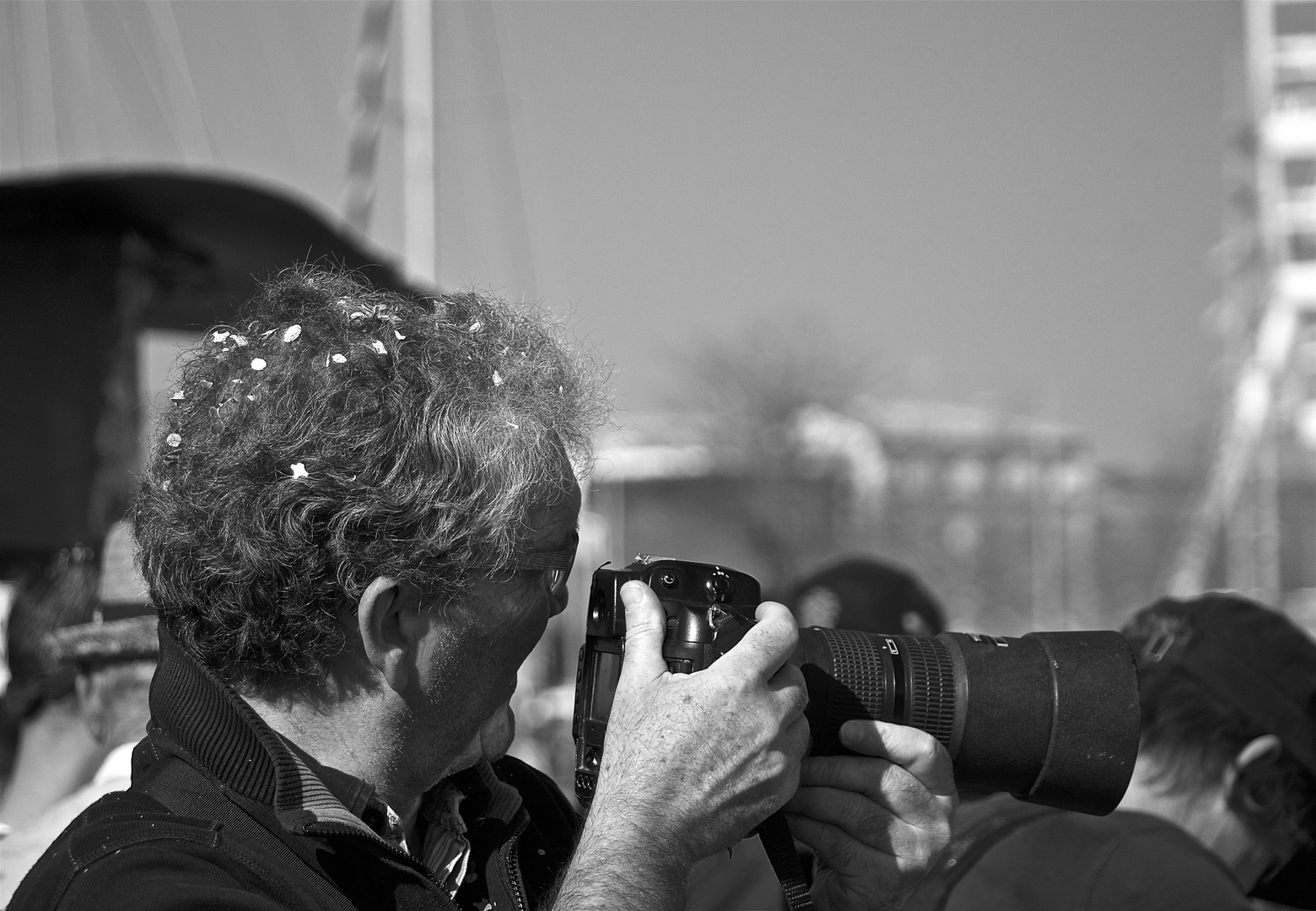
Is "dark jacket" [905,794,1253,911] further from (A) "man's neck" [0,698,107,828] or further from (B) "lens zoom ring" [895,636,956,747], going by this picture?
(A) "man's neck" [0,698,107,828]

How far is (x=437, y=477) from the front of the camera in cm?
135

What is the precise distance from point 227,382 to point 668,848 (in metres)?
0.68

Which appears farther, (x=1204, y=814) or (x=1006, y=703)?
(x=1204, y=814)

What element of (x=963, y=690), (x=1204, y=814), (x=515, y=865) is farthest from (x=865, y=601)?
(x=515, y=865)

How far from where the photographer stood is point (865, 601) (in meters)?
3.16

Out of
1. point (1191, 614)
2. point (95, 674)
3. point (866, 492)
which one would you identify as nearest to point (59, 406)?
point (95, 674)

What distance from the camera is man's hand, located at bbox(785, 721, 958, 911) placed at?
1.49 metres

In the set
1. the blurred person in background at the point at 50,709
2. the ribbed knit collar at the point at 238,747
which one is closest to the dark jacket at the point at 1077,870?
the ribbed knit collar at the point at 238,747

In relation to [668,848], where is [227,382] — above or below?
above

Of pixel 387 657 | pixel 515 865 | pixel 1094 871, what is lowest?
pixel 1094 871

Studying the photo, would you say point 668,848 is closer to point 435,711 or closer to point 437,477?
point 435,711

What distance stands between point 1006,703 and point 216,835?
2.95 ft

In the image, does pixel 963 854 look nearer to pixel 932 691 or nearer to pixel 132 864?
pixel 932 691

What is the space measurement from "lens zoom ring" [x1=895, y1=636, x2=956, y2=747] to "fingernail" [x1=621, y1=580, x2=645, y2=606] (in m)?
0.36
